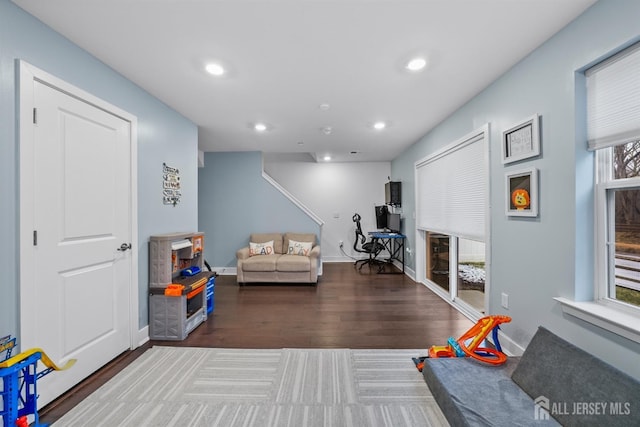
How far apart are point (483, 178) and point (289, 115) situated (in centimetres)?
236

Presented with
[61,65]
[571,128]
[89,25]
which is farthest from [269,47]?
[571,128]

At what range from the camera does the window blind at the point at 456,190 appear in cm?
279

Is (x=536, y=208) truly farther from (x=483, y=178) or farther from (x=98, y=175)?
(x=98, y=175)

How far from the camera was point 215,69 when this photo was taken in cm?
221

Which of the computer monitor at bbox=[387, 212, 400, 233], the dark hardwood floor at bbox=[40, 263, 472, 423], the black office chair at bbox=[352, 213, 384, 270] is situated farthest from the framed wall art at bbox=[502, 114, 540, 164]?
the black office chair at bbox=[352, 213, 384, 270]

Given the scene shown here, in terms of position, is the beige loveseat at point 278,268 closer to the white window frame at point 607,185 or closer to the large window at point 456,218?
the large window at point 456,218

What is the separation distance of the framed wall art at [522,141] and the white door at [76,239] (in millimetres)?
3399

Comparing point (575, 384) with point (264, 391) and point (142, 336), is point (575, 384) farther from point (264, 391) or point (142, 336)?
point (142, 336)

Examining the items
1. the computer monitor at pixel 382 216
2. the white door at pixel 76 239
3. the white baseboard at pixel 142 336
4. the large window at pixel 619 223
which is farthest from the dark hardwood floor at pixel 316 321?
the computer monitor at pixel 382 216

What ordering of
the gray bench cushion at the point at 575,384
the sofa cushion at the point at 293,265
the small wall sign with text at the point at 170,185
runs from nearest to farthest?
the gray bench cushion at the point at 575,384 < the small wall sign with text at the point at 170,185 < the sofa cushion at the point at 293,265

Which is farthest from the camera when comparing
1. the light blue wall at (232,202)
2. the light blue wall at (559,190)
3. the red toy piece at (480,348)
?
the light blue wall at (232,202)

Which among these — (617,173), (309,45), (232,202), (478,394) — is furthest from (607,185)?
(232,202)

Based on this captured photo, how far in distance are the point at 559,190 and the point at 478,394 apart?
1.44 metres

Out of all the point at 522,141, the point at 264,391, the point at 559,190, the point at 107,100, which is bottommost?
the point at 264,391
